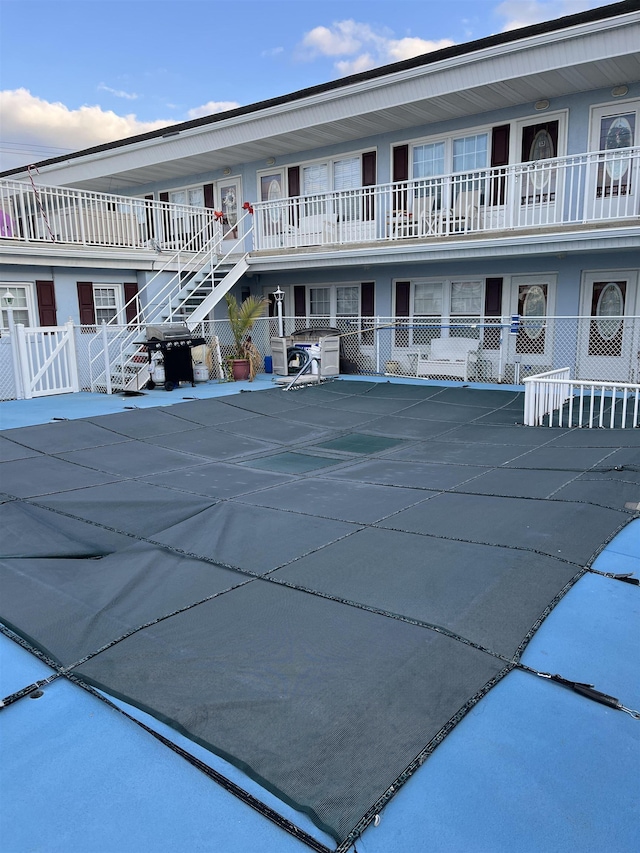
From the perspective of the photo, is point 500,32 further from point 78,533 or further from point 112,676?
point 112,676

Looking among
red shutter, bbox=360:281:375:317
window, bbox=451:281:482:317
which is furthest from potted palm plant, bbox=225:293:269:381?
window, bbox=451:281:482:317

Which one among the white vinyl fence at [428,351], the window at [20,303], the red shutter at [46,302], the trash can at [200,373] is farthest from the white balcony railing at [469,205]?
the window at [20,303]

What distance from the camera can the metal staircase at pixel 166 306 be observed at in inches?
481

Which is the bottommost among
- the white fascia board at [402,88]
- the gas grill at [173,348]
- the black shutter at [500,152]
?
the gas grill at [173,348]

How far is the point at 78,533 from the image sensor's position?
461 centimetres

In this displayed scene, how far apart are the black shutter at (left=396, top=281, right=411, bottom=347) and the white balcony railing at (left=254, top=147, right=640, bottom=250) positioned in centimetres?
132

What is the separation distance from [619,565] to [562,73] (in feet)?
32.7

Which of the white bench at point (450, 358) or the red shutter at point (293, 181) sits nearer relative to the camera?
the white bench at point (450, 358)

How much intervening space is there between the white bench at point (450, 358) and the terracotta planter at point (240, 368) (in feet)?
12.9

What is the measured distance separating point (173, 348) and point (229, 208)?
21.2 feet

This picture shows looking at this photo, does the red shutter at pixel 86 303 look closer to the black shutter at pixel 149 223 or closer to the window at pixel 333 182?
the black shutter at pixel 149 223

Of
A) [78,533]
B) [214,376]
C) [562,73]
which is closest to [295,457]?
[78,533]

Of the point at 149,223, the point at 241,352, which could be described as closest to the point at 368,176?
the point at 241,352

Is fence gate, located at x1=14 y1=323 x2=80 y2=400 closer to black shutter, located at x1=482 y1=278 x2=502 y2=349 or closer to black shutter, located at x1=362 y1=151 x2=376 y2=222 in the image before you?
black shutter, located at x1=362 y1=151 x2=376 y2=222
